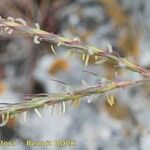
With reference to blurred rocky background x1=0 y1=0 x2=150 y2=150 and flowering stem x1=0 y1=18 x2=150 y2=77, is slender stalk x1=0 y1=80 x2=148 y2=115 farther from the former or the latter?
blurred rocky background x1=0 y1=0 x2=150 y2=150

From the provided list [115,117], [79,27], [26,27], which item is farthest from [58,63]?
[26,27]

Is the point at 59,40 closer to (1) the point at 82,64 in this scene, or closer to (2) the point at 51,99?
(2) the point at 51,99

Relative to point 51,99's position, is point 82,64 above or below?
above

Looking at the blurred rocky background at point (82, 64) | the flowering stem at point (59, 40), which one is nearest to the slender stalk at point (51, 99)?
the flowering stem at point (59, 40)

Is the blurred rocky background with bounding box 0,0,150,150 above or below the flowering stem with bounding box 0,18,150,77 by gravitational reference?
above

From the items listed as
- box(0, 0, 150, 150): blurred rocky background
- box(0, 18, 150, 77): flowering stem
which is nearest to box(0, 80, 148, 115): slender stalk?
box(0, 18, 150, 77): flowering stem

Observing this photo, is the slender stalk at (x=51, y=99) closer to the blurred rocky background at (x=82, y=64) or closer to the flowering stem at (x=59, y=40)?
the flowering stem at (x=59, y=40)

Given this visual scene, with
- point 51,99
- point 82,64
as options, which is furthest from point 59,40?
point 82,64

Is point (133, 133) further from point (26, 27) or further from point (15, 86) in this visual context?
point (26, 27)
